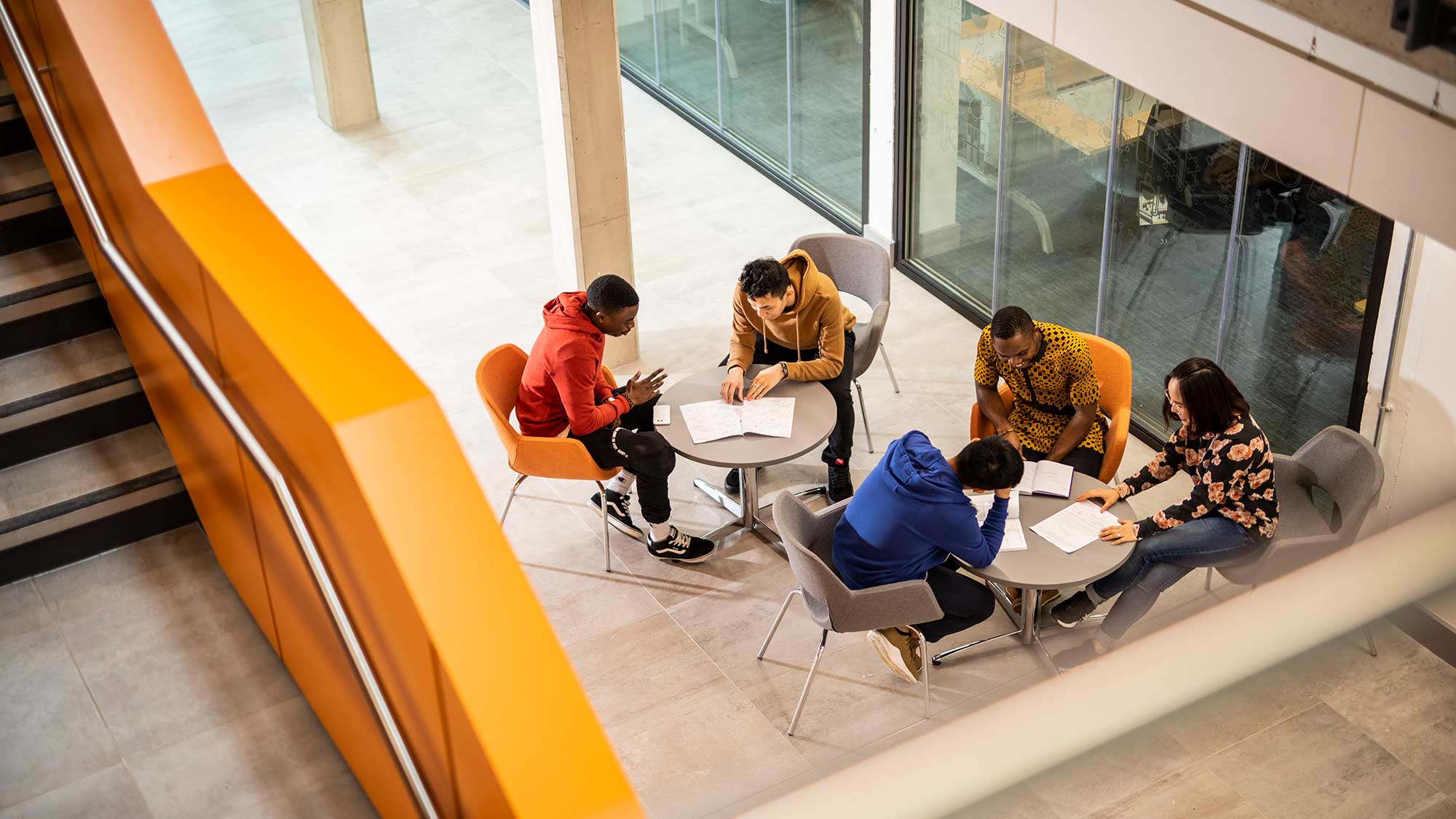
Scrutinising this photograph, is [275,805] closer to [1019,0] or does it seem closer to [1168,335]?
[1019,0]

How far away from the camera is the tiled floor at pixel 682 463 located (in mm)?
1690

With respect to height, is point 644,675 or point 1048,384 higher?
point 1048,384

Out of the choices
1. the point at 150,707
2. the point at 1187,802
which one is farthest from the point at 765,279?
the point at 1187,802

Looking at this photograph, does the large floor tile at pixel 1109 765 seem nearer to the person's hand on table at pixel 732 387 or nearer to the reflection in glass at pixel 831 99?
the person's hand on table at pixel 732 387

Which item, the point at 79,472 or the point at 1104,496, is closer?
the point at 79,472

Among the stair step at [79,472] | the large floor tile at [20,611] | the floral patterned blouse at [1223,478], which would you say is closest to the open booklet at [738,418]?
the floral patterned blouse at [1223,478]

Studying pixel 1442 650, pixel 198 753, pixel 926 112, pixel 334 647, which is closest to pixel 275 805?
pixel 198 753

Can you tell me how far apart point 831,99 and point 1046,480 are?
447 cm

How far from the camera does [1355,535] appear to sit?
512 cm

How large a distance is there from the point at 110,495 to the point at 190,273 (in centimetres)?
107

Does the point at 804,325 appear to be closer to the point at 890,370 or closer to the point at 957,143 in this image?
the point at 890,370

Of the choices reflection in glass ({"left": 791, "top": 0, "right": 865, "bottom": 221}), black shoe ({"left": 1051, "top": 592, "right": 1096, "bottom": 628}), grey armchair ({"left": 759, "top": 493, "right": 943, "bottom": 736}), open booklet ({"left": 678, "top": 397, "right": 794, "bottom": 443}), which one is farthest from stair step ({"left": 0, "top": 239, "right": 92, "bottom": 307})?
reflection in glass ({"left": 791, "top": 0, "right": 865, "bottom": 221})

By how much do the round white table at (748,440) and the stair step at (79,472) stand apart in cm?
226

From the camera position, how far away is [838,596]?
4832 millimetres
